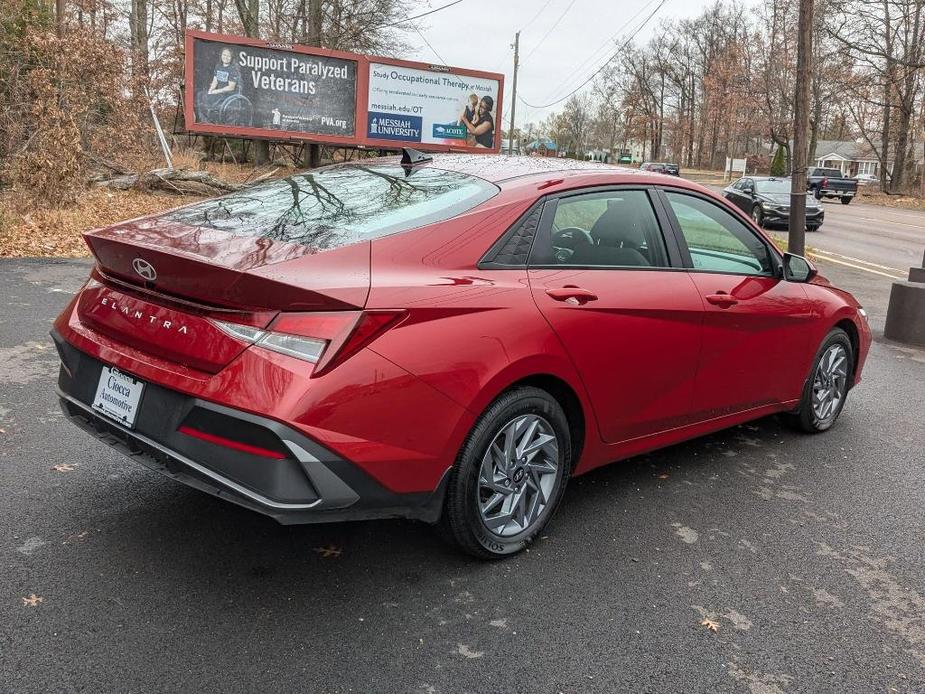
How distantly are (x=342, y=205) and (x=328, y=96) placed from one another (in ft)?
56.1

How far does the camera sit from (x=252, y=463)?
2561mm

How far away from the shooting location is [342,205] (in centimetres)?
337

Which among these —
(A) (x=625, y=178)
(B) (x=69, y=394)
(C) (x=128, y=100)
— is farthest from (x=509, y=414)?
(C) (x=128, y=100)

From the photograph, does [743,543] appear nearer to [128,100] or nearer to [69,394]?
[69,394]

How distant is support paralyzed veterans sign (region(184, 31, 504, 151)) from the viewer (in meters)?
18.3

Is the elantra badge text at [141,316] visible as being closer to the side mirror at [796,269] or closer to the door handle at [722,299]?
the door handle at [722,299]

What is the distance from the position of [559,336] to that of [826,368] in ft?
8.80

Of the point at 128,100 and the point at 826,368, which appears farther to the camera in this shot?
the point at 128,100

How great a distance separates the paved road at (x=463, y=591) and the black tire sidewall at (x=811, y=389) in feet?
2.24

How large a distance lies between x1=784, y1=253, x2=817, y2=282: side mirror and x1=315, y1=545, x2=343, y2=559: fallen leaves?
9.95 ft

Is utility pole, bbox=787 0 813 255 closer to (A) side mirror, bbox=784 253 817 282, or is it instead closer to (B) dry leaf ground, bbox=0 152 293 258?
(A) side mirror, bbox=784 253 817 282

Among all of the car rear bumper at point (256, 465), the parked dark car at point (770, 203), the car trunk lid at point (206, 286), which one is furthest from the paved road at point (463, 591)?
the parked dark car at point (770, 203)

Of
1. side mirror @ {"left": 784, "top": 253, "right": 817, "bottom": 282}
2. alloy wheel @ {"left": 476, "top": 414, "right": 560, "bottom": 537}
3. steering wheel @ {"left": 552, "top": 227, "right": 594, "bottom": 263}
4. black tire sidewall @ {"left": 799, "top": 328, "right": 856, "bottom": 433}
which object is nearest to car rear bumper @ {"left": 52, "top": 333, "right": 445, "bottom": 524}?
alloy wheel @ {"left": 476, "top": 414, "right": 560, "bottom": 537}

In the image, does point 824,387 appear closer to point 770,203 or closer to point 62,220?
point 62,220
